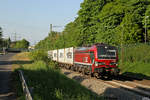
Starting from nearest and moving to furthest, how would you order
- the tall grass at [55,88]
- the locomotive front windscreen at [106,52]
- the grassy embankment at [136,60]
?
the tall grass at [55,88], the locomotive front windscreen at [106,52], the grassy embankment at [136,60]

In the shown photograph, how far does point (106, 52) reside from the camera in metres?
18.8

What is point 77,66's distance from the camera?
2491cm

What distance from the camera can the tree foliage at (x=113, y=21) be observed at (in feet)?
114

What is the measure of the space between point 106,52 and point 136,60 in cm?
1106

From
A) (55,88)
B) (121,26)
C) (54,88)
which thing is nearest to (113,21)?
(121,26)

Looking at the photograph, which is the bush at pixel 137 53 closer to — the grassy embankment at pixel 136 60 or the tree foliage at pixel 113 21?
the grassy embankment at pixel 136 60

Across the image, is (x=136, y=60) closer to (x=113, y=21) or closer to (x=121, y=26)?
(x=121, y=26)

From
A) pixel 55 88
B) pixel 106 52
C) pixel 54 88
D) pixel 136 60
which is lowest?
pixel 54 88

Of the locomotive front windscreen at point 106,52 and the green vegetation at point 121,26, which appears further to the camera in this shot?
the green vegetation at point 121,26

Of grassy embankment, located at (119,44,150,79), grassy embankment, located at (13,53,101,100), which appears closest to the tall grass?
grassy embankment, located at (13,53,101,100)

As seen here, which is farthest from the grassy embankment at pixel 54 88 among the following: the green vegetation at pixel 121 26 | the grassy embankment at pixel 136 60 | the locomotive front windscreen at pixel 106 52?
the green vegetation at pixel 121 26

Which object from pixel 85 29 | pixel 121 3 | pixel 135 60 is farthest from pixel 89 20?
pixel 135 60

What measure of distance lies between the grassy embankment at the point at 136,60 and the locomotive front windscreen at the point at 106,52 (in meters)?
6.12

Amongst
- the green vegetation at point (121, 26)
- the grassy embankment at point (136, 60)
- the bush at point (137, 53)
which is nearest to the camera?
the grassy embankment at point (136, 60)
